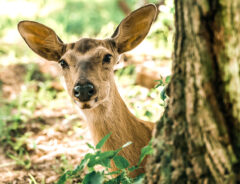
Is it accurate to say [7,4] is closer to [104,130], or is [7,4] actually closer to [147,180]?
[104,130]

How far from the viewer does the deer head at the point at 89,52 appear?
3.05m

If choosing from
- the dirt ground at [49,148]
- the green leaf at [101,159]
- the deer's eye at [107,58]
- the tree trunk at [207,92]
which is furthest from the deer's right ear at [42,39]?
the tree trunk at [207,92]

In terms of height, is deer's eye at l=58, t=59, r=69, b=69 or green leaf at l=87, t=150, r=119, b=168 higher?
deer's eye at l=58, t=59, r=69, b=69

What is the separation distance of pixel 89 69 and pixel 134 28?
0.83m

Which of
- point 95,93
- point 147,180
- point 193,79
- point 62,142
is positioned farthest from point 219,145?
point 62,142

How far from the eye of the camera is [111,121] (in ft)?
10.9

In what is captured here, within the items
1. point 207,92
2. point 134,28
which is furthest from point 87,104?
point 207,92

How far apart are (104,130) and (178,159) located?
1379mm

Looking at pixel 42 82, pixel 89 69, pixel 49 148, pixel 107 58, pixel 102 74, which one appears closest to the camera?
Answer: pixel 89 69

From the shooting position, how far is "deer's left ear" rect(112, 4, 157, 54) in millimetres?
3562

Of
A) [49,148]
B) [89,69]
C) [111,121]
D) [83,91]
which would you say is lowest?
[49,148]

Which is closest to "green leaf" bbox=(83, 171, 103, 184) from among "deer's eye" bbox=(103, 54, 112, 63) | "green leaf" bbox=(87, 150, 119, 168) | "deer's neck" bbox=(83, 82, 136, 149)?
"green leaf" bbox=(87, 150, 119, 168)

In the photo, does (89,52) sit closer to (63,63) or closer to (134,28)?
(63,63)

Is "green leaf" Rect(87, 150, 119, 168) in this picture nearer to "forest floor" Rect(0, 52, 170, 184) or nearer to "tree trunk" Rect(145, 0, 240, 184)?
"tree trunk" Rect(145, 0, 240, 184)
